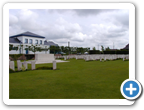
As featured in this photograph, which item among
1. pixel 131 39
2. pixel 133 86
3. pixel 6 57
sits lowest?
pixel 133 86

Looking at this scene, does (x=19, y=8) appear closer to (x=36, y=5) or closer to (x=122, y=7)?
(x=36, y=5)

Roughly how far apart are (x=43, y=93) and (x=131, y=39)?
9.95 ft

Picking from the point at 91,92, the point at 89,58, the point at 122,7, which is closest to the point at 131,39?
the point at 122,7

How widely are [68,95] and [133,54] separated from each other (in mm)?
2161

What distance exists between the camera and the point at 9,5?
10.8 ft

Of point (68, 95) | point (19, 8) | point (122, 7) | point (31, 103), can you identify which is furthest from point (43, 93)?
point (122, 7)

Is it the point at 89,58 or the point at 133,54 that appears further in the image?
the point at 89,58

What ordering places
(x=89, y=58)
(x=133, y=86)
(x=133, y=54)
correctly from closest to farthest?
(x=133, y=86) → (x=133, y=54) → (x=89, y=58)

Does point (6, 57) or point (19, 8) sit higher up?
point (19, 8)

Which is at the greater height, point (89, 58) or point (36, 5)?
point (36, 5)

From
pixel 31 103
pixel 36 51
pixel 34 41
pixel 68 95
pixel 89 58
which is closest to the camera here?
pixel 31 103

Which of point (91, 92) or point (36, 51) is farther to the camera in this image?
point (36, 51)

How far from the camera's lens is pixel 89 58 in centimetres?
1872

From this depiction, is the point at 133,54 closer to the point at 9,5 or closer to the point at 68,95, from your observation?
the point at 68,95
